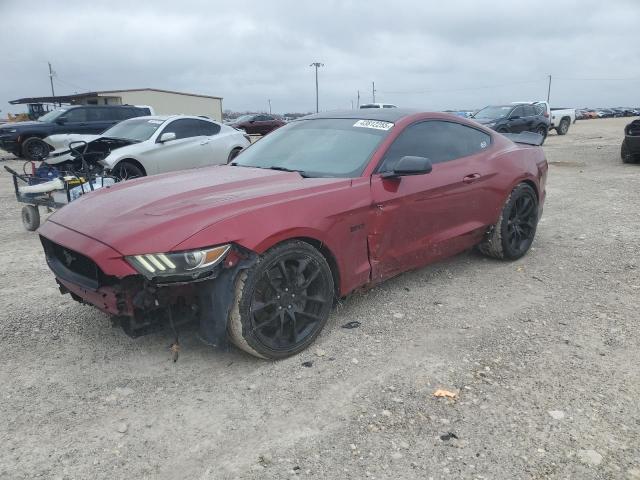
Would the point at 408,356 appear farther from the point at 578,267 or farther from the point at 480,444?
the point at 578,267

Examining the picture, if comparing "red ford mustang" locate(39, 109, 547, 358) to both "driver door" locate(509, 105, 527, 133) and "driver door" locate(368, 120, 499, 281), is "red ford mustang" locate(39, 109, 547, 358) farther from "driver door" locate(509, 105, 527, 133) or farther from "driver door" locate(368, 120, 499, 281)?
"driver door" locate(509, 105, 527, 133)

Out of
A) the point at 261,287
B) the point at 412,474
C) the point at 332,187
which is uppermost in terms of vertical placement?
the point at 332,187

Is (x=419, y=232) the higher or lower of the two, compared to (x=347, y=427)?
higher

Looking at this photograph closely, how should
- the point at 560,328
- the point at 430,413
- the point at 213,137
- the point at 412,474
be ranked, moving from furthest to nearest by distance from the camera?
the point at 213,137 → the point at 560,328 → the point at 430,413 → the point at 412,474

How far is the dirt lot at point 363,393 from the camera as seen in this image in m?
2.31

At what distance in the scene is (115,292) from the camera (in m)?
2.76

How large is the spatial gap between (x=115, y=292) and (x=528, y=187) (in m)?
3.98

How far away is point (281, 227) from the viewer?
299cm

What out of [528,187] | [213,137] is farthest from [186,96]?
[528,187]

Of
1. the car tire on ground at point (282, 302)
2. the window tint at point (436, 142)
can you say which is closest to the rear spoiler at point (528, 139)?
the window tint at point (436, 142)

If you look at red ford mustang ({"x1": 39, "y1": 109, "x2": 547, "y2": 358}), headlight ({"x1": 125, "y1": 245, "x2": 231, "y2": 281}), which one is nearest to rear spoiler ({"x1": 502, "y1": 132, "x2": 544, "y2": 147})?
red ford mustang ({"x1": 39, "y1": 109, "x2": 547, "y2": 358})

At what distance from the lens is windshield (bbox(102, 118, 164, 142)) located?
30.7 ft

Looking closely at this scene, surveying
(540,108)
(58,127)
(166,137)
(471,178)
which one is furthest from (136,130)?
(540,108)

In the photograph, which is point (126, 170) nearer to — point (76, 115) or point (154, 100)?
point (76, 115)
